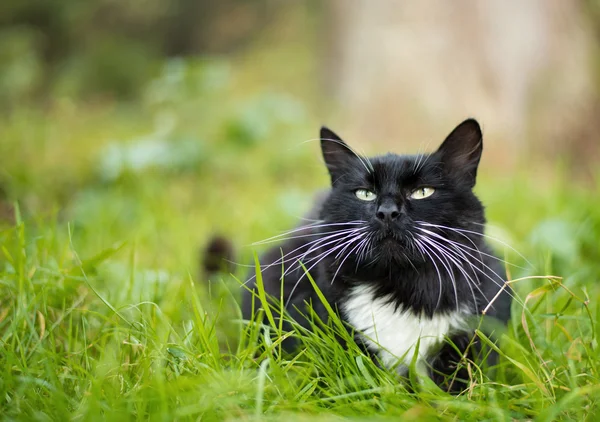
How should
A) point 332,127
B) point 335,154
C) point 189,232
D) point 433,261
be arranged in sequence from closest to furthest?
point 433,261 < point 335,154 < point 189,232 < point 332,127

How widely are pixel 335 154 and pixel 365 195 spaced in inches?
8.8

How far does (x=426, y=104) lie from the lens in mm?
4770

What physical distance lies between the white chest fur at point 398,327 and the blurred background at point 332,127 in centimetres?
84

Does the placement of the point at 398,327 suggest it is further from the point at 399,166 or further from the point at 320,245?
the point at 399,166

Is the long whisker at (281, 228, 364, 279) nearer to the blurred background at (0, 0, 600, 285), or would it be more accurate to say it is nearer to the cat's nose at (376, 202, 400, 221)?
the cat's nose at (376, 202, 400, 221)

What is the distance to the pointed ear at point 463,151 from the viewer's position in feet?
5.74

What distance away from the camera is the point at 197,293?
89.8 inches

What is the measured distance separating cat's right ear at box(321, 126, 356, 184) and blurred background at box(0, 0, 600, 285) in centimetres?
77

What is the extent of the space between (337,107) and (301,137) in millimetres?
619

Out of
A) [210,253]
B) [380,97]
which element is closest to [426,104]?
[380,97]

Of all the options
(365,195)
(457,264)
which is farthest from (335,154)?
(457,264)

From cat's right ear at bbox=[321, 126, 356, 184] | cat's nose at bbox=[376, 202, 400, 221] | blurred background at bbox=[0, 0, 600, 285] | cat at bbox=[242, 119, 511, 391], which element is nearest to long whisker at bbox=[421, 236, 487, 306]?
cat at bbox=[242, 119, 511, 391]

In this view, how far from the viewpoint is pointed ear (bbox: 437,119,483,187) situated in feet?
5.74

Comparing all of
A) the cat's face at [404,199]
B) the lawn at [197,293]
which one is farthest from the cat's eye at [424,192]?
the lawn at [197,293]
